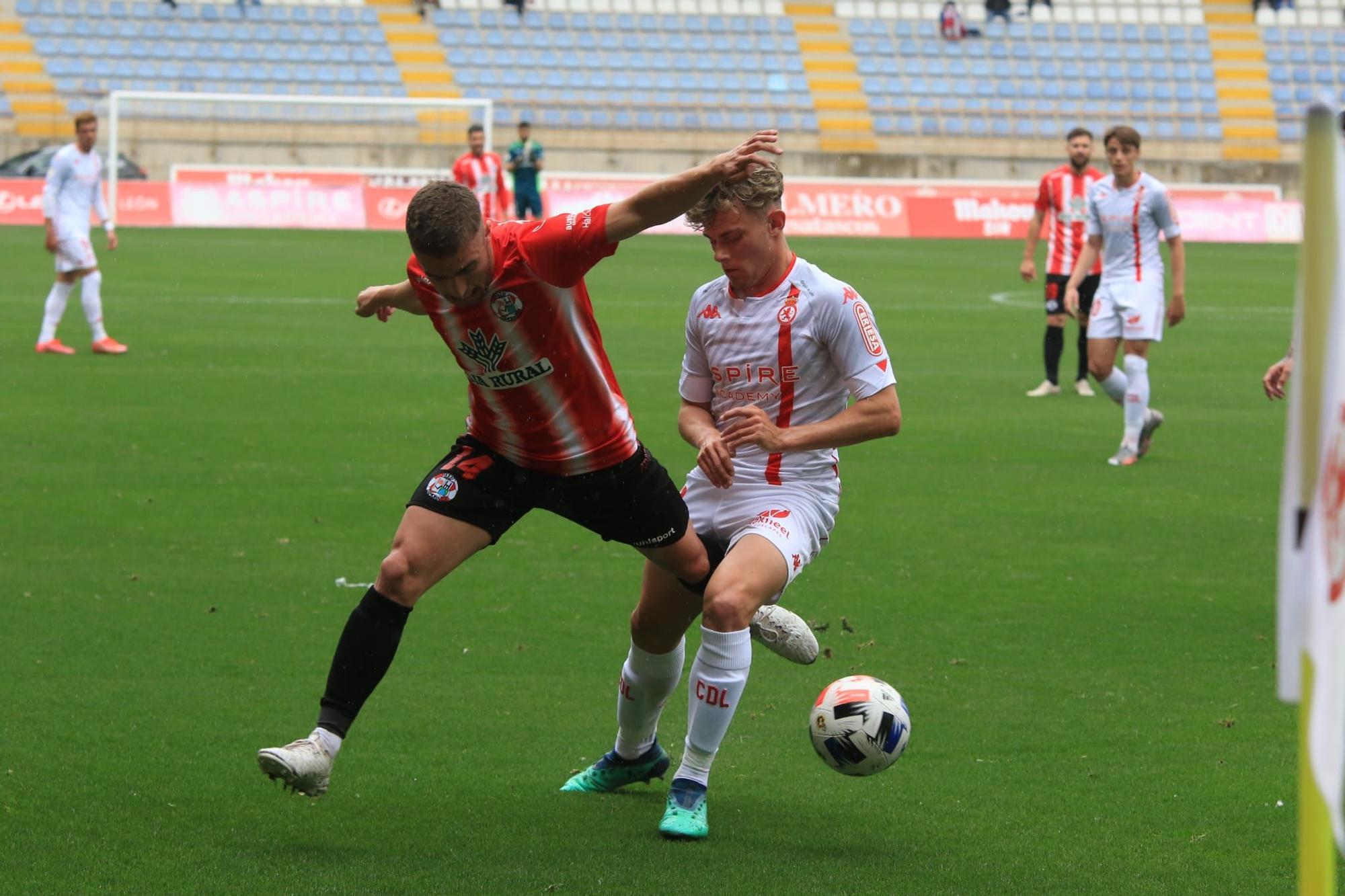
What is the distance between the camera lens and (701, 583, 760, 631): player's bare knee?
438 centimetres

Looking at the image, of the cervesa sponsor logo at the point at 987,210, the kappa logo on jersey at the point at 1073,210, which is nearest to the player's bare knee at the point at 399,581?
the kappa logo on jersey at the point at 1073,210

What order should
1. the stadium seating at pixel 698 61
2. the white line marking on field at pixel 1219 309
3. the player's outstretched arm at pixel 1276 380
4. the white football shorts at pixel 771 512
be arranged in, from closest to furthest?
the white football shorts at pixel 771 512 → the player's outstretched arm at pixel 1276 380 → the white line marking on field at pixel 1219 309 → the stadium seating at pixel 698 61

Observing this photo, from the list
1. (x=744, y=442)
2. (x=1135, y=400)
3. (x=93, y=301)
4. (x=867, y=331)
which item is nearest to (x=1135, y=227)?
(x=1135, y=400)

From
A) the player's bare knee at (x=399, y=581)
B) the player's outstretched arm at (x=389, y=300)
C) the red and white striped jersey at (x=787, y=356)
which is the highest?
the player's outstretched arm at (x=389, y=300)

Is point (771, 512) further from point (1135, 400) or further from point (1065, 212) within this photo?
point (1065, 212)

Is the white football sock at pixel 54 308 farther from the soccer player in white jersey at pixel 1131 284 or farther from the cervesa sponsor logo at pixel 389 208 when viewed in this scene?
the cervesa sponsor logo at pixel 389 208

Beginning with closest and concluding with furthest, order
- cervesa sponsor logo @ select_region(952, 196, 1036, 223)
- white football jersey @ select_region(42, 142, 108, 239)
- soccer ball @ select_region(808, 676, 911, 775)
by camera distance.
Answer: soccer ball @ select_region(808, 676, 911, 775)
white football jersey @ select_region(42, 142, 108, 239)
cervesa sponsor logo @ select_region(952, 196, 1036, 223)

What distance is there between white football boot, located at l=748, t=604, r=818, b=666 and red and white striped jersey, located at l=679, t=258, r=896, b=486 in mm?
382

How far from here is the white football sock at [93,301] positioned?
1524 centimetres

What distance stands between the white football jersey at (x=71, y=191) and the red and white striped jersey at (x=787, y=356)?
11.6 meters

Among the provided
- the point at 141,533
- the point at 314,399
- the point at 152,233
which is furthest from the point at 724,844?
the point at 152,233

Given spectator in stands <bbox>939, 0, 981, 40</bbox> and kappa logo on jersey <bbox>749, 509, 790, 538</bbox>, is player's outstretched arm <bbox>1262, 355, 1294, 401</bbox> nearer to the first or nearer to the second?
kappa logo on jersey <bbox>749, 509, 790, 538</bbox>

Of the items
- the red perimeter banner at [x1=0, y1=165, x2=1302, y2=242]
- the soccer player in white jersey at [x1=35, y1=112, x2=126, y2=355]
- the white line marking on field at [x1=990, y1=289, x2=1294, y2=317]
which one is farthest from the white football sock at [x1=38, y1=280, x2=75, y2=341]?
the red perimeter banner at [x1=0, y1=165, x2=1302, y2=242]

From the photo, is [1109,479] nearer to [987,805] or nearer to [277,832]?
[987,805]
